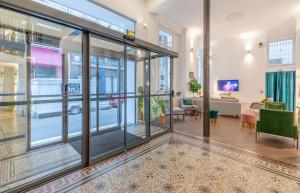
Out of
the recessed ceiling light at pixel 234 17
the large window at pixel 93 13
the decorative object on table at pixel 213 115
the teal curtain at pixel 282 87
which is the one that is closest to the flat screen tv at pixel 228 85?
the teal curtain at pixel 282 87

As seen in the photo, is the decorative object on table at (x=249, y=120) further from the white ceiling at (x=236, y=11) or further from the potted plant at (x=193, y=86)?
the white ceiling at (x=236, y=11)

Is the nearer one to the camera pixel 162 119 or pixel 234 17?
pixel 162 119

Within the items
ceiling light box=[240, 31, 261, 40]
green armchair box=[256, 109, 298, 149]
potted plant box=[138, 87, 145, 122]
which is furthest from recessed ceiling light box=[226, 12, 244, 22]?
potted plant box=[138, 87, 145, 122]

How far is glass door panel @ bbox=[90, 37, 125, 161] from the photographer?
3830 mm

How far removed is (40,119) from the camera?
3521 mm

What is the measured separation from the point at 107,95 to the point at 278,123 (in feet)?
13.7

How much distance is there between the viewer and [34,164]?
2908mm

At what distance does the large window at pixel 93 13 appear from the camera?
421 centimetres

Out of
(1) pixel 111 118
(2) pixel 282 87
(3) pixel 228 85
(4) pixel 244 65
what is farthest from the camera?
(3) pixel 228 85

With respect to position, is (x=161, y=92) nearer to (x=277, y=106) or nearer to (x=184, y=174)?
(x=184, y=174)

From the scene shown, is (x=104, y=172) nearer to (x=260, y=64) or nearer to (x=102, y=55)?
(x=102, y=55)

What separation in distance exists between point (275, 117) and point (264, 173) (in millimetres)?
1895

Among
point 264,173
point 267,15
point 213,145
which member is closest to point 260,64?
point 267,15

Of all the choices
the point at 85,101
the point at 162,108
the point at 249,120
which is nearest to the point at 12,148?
the point at 85,101
